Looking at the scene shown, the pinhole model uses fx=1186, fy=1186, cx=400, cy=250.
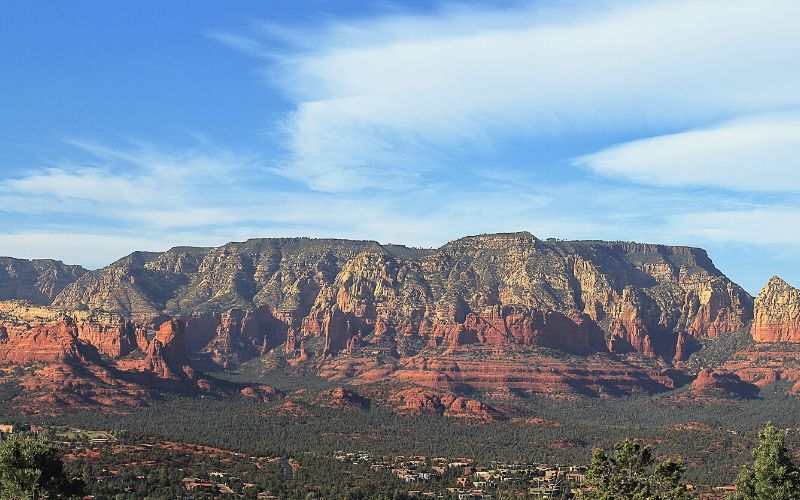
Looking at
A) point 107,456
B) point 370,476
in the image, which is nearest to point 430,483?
point 370,476

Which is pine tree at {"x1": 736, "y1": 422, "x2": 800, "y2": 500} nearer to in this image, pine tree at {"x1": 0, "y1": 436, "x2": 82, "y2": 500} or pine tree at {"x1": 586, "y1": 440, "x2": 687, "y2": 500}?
pine tree at {"x1": 586, "y1": 440, "x2": 687, "y2": 500}

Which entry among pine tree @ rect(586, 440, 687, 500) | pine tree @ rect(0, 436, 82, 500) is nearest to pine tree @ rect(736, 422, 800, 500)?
pine tree @ rect(586, 440, 687, 500)

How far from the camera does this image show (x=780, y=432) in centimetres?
11175

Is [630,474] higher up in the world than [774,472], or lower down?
lower down

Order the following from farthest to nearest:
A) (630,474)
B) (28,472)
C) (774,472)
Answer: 1. (630,474)
2. (774,472)
3. (28,472)

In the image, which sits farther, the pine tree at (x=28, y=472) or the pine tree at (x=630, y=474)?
the pine tree at (x=630, y=474)

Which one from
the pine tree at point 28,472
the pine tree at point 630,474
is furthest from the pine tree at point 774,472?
the pine tree at point 28,472

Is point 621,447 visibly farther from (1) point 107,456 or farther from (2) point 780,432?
(1) point 107,456

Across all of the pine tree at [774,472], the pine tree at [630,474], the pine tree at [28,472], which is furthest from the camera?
the pine tree at [630,474]

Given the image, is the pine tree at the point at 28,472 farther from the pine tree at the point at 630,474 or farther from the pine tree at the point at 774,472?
the pine tree at the point at 774,472

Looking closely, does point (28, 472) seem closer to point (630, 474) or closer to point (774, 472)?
point (630, 474)

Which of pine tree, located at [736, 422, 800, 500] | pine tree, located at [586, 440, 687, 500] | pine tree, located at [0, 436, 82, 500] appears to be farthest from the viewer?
pine tree, located at [586, 440, 687, 500]

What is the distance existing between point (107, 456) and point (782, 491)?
361 ft

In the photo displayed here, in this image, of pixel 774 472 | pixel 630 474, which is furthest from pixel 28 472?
pixel 774 472
